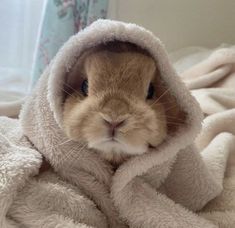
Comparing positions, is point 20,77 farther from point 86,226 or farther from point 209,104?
point 86,226

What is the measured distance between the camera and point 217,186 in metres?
0.75

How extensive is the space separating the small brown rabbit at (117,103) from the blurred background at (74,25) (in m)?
0.58

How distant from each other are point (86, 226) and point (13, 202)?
10 cm

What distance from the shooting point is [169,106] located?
2.11 ft

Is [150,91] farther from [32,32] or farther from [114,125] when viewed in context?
[32,32]

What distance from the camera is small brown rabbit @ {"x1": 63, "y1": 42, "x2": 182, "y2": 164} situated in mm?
554

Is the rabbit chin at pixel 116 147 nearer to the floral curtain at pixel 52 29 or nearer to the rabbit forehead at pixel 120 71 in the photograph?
the rabbit forehead at pixel 120 71

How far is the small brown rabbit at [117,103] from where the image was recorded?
1.82 ft

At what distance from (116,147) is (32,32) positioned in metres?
0.82

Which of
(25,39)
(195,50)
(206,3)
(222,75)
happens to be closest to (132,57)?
(222,75)

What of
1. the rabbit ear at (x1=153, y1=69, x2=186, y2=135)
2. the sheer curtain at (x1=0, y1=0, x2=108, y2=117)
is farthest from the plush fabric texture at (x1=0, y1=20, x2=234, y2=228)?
the sheer curtain at (x1=0, y1=0, x2=108, y2=117)

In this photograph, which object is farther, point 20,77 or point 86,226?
point 20,77

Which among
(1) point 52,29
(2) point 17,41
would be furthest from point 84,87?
(2) point 17,41

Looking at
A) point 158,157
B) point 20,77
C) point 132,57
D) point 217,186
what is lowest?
point 20,77
